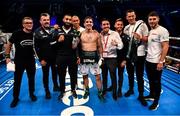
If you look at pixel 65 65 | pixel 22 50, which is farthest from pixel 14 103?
pixel 65 65

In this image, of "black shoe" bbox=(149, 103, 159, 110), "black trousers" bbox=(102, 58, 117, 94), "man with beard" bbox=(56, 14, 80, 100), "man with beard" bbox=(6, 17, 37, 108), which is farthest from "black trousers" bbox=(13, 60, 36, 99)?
"black shoe" bbox=(149, 103, 159, 110)

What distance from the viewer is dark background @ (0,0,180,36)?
14.4 m

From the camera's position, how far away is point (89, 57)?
4113mm

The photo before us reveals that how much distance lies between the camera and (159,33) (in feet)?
11.4

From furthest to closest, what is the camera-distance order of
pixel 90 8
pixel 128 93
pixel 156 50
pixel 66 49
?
pixel 90 8
pixel 128 93
pixel 66 49
pixel 156 50

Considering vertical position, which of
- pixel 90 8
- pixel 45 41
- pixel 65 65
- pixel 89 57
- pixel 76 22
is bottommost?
pixel 65 65

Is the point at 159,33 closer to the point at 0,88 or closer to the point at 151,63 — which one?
the point at 151,63

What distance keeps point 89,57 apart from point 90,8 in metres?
12.2

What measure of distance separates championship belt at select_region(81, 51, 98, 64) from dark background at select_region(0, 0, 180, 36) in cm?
1070

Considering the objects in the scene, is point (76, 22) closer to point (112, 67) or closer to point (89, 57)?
point (89, 57)

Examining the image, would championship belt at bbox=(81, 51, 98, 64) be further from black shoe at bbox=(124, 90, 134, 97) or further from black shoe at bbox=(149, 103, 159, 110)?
black shoe at bbox=(149, 103, 159, 110)

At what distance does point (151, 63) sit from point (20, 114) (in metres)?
2.23

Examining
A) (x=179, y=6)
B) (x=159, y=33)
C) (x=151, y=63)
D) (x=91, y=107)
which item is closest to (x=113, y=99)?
(x=91, y=107)

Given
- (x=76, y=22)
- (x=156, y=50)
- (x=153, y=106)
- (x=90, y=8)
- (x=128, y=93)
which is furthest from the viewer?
(x=90, y=8)
